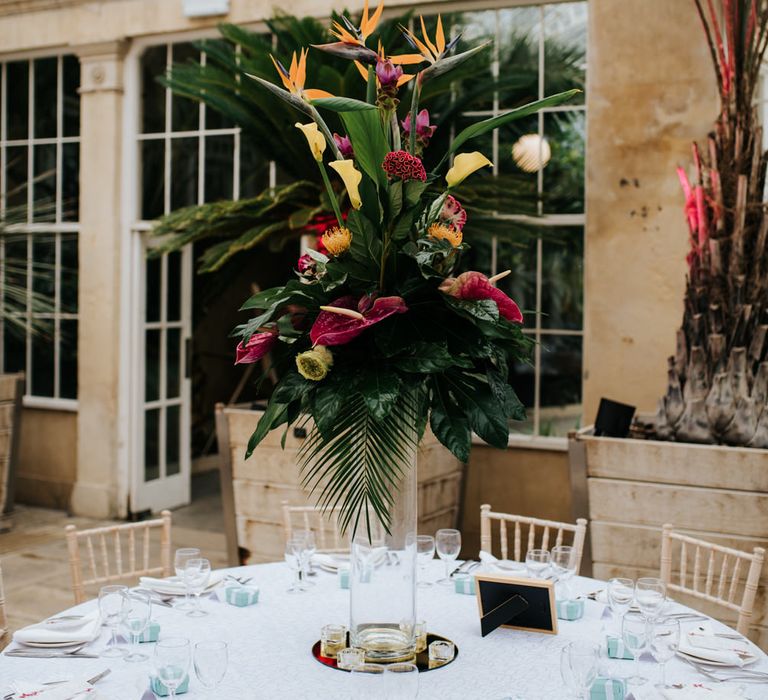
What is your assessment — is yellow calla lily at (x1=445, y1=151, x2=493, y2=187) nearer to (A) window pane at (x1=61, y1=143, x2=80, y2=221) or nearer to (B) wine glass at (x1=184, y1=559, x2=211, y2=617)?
(B) wine glass at (x1=184, y1=559, x2=211, y2=617)

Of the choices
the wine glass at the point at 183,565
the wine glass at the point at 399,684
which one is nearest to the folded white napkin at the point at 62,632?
the wine glass at the point at 183,565

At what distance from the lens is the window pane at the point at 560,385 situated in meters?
4.96

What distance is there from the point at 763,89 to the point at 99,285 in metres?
4.14

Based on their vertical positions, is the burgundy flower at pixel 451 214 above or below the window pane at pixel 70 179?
below

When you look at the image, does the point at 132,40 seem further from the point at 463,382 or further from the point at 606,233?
the point at 463,382

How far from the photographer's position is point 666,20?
447cm

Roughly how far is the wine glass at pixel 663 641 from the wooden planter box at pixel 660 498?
145cm

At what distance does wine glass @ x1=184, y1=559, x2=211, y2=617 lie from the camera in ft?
7.43

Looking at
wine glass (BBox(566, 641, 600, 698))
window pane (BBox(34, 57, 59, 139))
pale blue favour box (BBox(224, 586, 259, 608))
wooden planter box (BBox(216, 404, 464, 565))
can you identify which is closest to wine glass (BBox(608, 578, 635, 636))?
wine glass (BBox(566, 641, 600, 698))

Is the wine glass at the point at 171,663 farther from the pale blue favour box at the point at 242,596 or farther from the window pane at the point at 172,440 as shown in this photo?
the window pane at the point at 172,440

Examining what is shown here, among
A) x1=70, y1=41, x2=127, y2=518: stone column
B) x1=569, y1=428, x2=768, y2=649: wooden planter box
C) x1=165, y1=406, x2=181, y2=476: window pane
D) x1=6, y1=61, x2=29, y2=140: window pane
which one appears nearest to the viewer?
x1=569, y1=428, x2=768, y2=649: wooden planter box

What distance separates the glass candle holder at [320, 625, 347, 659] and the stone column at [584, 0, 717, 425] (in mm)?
2818

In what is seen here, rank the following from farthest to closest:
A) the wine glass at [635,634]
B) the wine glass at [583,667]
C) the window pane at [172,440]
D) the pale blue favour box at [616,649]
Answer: the window pane at [172,440], the pale blue favour box at [616,649], the wine glass at [635,634], the wine glass at [583,667]

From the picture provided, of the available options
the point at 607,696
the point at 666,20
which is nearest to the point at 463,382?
the point at 607,696
